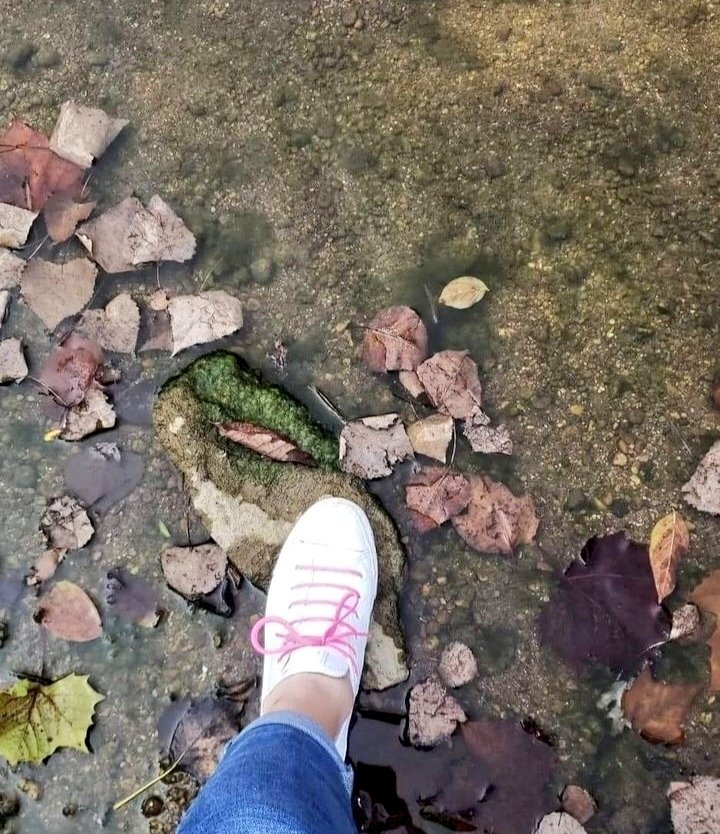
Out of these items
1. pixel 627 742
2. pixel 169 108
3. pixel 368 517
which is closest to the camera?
pixel 627 742

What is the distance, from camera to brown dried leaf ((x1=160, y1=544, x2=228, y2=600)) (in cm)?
177

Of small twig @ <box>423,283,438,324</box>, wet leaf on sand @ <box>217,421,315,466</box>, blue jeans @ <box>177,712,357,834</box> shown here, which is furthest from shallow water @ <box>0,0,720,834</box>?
blue jeans @ <box>177,712,357,834</box>

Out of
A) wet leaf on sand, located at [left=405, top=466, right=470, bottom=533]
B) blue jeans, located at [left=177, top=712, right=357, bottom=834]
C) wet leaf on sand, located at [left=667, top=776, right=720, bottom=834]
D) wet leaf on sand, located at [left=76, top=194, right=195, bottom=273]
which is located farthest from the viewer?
wet leaf on sand, located at [left=76, top=194, right=195, bottom=273]

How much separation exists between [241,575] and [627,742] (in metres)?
1.03

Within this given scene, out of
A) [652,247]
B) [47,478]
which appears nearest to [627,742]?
[652,247]

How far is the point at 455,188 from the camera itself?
1.87 m

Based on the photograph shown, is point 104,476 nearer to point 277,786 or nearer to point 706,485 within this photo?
point 277,786

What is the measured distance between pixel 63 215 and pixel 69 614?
1.06 metres

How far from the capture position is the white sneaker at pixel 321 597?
1710 millimetres

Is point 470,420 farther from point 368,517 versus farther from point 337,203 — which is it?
point 337,203

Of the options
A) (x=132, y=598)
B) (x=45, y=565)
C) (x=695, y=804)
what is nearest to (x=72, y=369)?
(x=45, y=565)

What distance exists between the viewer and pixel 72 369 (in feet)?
6.08

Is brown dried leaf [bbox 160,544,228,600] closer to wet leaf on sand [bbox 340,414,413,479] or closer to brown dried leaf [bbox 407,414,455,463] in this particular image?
wet leaf on sand [bbox 340,414,413,479]

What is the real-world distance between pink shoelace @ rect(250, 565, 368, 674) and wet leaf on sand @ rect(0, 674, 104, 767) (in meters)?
0.45
